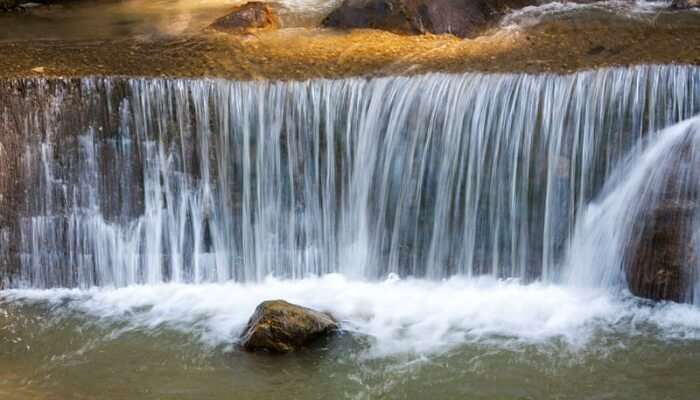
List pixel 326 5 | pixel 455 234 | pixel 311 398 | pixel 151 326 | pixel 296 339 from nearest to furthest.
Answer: pixel 311 398 < pixel 296 339 < pixel 151 326 < pixel 455 234 < pixel 326 5

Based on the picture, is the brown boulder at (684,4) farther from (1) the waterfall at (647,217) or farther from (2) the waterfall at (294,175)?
(1) the waterfall at (647,217)

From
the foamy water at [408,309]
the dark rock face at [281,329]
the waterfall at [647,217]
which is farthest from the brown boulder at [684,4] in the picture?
the dark rock face at [281,329]

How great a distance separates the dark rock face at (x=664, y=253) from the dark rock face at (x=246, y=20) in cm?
462

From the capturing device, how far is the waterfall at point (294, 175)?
332 inches

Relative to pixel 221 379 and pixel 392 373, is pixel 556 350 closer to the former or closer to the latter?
pixel 392 373

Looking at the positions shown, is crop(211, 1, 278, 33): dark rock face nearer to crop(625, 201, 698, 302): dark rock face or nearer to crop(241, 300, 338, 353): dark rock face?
crop(241, 300, 338, 353): dark rock face

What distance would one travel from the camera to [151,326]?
8023 mm

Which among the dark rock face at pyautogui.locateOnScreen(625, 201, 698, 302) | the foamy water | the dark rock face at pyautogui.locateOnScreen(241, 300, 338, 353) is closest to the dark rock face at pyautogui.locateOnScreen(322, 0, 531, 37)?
the foamy water

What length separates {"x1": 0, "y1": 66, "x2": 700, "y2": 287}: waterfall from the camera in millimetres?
8445

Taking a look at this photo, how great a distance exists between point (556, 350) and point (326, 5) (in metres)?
5.55

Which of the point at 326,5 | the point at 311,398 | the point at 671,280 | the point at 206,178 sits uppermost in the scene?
the point at 326,5

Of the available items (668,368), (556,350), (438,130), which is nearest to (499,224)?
(438,130)

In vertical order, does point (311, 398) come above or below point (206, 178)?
below

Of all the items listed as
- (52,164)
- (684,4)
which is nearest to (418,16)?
(684,4)
